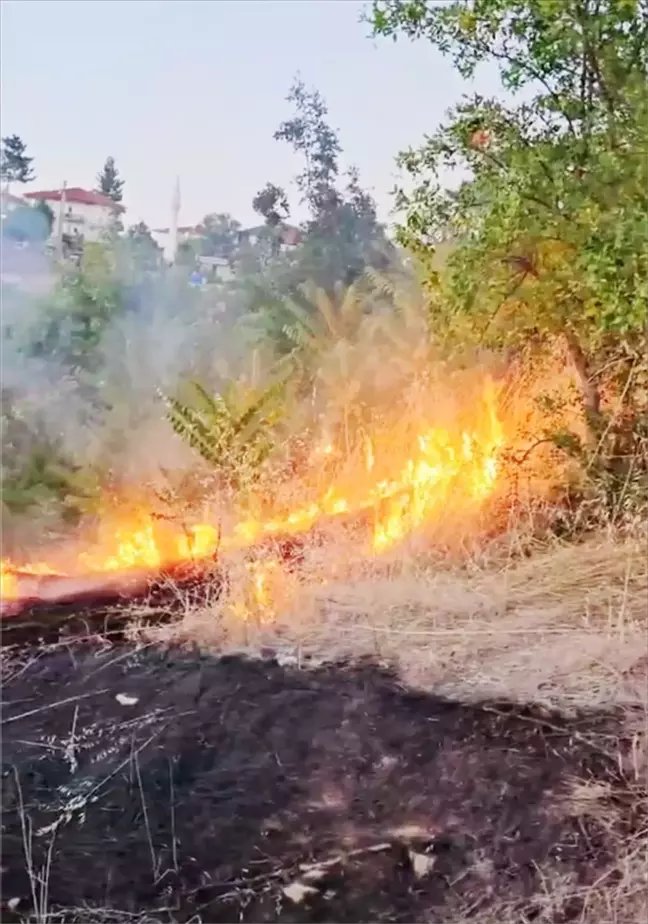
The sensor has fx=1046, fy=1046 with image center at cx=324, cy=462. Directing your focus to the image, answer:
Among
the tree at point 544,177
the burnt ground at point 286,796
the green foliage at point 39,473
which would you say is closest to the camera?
the burnt ground at point 286,796

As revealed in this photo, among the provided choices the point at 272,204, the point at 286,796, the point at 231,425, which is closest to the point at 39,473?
the point at 231,425

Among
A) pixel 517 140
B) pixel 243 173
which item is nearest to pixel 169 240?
pixel 243 173

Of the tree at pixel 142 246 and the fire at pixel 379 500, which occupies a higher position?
the tree at pixel 142 246

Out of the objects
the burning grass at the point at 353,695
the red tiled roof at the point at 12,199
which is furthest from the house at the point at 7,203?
the burning grass at the point at 353,695

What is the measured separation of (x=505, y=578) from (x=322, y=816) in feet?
2.06

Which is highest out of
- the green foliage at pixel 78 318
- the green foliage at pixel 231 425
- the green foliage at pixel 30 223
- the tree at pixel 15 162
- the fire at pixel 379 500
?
the tree at pixel 15 162

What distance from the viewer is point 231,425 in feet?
6.79

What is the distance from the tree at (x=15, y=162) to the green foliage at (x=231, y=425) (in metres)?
0.52

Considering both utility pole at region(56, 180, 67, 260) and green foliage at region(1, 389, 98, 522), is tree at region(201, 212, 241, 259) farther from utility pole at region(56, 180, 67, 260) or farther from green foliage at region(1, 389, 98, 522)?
green foliage at region(1, 389, 98, 522)

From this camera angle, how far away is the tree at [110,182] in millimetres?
2080

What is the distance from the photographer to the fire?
206 centimetres

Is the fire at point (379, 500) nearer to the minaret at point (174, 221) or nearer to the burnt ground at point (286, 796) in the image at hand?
the burnt ground at point (286, 796)

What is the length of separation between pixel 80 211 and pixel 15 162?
0.15 m

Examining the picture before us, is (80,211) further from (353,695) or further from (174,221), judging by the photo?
(353,695)
